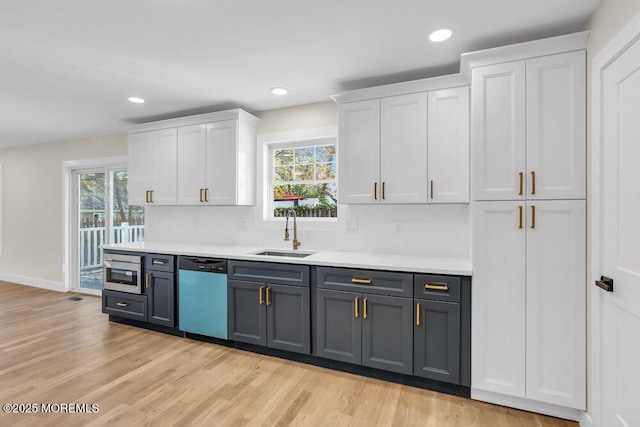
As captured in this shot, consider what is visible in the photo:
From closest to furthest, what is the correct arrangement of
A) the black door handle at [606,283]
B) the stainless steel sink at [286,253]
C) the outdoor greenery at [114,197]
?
the black door handle at [606,283]
the stainless steel sink at [286,253]
the outdoor greenery at [114,197]

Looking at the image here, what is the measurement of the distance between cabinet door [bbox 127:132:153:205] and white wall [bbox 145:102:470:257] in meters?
0.37

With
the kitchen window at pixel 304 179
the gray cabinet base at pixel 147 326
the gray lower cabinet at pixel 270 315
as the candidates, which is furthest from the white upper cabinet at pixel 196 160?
the gray cabinet base at pixel 147 326

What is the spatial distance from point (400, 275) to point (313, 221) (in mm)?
1319

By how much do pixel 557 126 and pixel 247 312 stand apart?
2795 mm

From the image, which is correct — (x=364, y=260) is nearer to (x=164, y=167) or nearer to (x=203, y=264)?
(x=203, y=264)

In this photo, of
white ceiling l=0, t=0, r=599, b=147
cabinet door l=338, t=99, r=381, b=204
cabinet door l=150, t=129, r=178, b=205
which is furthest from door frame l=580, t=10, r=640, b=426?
cabinet door l=150, t=129, r=178, b=205

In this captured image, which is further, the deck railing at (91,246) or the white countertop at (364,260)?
the deck railing at (91,246)

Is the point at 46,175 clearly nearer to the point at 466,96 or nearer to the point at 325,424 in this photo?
the point at 325,424

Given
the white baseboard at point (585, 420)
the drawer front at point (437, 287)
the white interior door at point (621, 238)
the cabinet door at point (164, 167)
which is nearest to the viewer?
the white interior door at point (621, 238)

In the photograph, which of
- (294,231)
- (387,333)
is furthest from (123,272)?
(387,333)

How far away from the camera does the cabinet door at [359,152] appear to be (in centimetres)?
286

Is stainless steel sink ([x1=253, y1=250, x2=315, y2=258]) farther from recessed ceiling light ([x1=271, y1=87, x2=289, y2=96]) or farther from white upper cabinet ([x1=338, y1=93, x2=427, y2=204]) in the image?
recessed ceiling light ([x1=271, y1=87, x2=289, y2=96])

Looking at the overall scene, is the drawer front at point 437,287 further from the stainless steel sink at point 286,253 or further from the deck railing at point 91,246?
the deck railing at point 91,246

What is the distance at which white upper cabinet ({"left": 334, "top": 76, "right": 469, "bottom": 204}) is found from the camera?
2.61 m
